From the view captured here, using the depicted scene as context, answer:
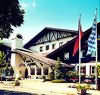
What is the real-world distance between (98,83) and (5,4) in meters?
14.4

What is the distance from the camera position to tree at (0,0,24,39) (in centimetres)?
1830

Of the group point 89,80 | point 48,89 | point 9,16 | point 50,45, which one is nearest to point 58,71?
point 89,80

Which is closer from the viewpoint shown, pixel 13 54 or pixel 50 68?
pixel 50 68

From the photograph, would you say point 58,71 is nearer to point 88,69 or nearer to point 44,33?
point 88,69

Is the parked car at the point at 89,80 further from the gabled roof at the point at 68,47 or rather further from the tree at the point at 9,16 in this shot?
the tree at the point at 9,16

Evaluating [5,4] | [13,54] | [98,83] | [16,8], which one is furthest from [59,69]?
[5,4]

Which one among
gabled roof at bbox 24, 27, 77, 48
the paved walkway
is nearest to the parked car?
the paved walkway

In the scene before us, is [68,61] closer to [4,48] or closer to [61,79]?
[61,79]

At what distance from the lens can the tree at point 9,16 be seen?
18.3m

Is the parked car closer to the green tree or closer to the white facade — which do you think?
the white facade

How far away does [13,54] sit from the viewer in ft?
172

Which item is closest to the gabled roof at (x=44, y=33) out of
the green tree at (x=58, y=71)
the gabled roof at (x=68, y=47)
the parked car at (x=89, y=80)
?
the gabled roof at (x=68, y=47)

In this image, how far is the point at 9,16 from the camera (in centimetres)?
2042

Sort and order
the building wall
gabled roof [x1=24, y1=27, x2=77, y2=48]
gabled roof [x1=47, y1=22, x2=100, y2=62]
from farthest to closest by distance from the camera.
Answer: the building wall
gabled roof [x1=24, y1=27, x2=77, y2=48]
gabled roof [x1=47, y1=22, x2=100, y2=62]
